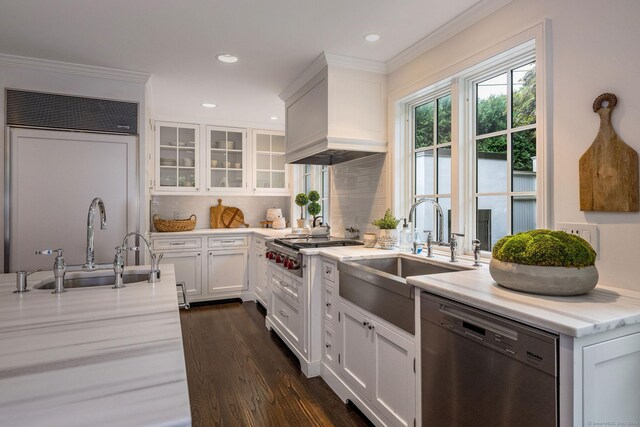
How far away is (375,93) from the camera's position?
3033 millimetres

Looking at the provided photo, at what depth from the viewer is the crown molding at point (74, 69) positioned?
2.92 metres

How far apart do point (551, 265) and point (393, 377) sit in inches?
38.4

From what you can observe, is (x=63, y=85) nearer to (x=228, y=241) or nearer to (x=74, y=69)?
(x=74, y=69)

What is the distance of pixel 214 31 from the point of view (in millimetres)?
2480

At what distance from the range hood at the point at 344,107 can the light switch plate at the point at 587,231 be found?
1612 millimetres

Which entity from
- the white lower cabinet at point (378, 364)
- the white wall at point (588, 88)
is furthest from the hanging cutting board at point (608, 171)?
the white lower cabinet at point (378, 364)

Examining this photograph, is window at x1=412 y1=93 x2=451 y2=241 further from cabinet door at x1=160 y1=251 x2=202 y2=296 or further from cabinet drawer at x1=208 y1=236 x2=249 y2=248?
cabinet door at x1=160 y1=251 x2=202 y2=296

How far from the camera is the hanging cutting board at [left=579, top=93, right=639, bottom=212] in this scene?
145cm

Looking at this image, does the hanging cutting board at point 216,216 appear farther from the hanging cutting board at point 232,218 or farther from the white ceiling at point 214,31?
the white ceiling at point 214,31

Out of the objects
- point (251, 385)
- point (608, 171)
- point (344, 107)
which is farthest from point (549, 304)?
point (344, 107)

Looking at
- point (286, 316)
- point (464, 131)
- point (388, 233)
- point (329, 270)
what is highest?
point (464, 131)

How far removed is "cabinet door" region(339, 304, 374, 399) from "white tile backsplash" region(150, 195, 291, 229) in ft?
10.8

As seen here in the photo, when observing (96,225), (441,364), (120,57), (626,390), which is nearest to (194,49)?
(120,57)

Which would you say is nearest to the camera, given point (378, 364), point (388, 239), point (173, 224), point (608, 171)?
point (608, 171)
